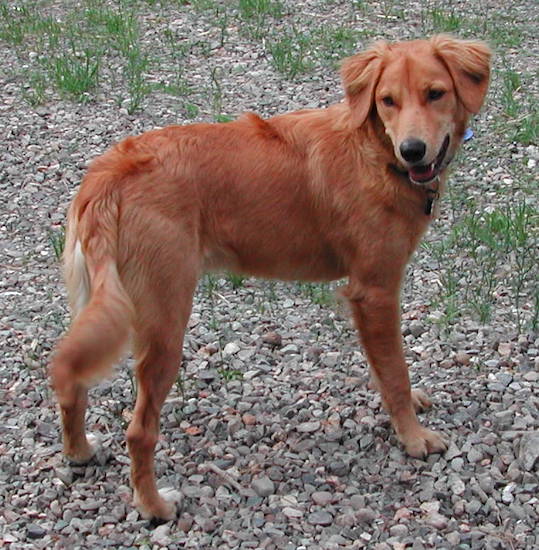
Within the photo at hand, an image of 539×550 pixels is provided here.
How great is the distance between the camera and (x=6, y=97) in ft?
27.0

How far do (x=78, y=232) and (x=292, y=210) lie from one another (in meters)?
0.91

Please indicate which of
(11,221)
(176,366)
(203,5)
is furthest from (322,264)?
(203,5)

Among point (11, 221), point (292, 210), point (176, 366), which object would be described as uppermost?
point (292, 210)

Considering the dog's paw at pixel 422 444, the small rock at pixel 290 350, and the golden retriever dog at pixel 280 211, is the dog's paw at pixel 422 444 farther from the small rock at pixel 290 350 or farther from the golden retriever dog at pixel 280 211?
the small rock at pixel 290 350

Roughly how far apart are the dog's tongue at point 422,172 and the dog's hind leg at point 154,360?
964 millimetres

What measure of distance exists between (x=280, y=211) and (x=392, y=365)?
807 mm

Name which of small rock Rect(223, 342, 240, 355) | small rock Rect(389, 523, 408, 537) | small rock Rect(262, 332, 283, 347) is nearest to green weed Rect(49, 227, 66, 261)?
small rock Rect(223, 342, 240, 355)

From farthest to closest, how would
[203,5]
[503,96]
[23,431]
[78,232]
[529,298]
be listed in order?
1. [203,5]
2. [503,96]
3. [529,298]
4. [23,431]
5. [78,232]

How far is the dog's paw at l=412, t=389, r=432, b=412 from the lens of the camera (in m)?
4.37

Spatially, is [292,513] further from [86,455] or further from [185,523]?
[86,455]

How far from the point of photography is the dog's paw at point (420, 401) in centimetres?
437

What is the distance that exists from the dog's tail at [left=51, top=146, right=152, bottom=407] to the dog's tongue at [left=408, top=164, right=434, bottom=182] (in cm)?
108

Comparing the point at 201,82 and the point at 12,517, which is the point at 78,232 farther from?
the point at 201,82

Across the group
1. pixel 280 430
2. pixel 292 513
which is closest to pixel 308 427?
pixel 280 430
